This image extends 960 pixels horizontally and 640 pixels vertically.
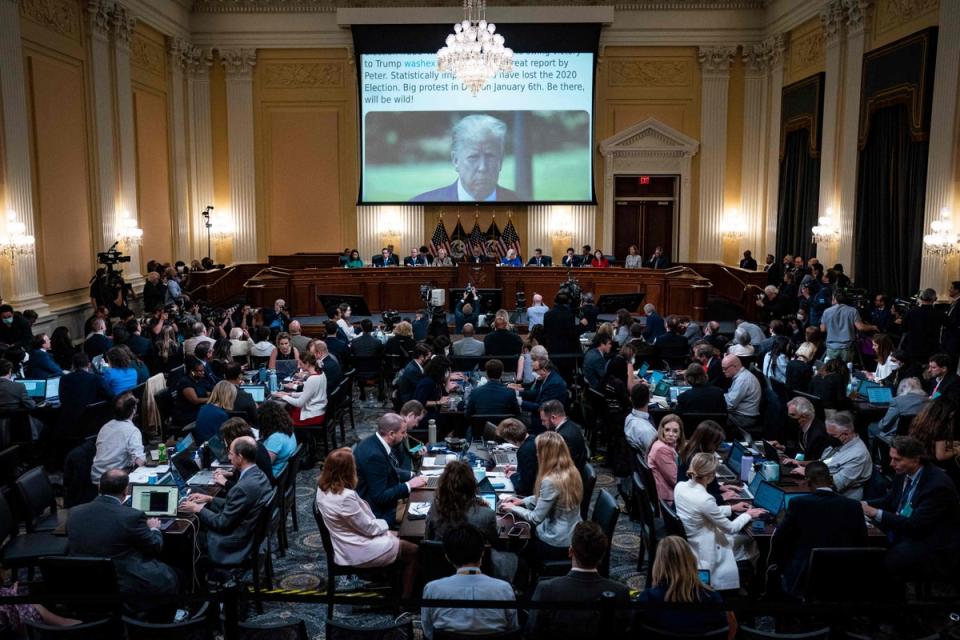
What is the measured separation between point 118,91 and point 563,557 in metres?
14.5

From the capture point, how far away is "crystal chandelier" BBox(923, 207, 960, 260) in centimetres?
1240

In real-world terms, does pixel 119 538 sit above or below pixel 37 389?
→ below

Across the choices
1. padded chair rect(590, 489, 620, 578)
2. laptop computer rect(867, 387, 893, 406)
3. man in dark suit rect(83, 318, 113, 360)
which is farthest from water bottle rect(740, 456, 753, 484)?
man in dark suit rect(83, 318, 113, 360)

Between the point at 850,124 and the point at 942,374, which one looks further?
the point at 850,124

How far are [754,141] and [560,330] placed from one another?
1158 centimetres

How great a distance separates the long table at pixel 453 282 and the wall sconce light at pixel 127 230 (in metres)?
2.48

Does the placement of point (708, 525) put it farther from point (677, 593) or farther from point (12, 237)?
point (12, 237)

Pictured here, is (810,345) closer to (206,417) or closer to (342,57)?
(206,417)

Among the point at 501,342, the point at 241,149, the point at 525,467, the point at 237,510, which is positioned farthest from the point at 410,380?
the point at 241,149

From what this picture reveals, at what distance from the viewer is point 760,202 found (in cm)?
2061

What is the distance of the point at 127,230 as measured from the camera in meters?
16.6

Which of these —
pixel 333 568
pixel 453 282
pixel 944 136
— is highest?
pixel 944 136

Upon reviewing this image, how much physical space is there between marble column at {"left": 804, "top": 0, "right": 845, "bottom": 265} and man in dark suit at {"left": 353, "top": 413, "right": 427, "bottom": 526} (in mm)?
12641

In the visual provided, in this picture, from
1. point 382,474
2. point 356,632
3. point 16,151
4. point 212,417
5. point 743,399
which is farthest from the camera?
point 16,151
